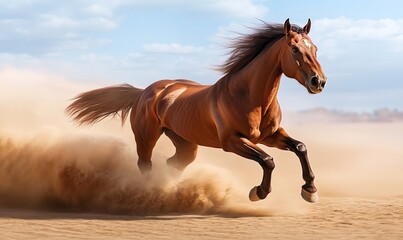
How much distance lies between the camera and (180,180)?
9867 millimetres

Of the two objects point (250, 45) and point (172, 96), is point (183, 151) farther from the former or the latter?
point (250, 45)

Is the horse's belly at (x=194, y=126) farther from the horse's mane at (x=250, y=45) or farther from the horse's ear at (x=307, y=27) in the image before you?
the horse's ear at (x=307, y=27)

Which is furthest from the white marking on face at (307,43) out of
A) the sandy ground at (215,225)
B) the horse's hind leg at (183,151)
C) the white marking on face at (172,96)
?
the horse's hind leg at (183,151)

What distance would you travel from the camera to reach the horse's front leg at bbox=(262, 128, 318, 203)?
8.35 metres

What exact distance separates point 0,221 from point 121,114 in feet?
10.1

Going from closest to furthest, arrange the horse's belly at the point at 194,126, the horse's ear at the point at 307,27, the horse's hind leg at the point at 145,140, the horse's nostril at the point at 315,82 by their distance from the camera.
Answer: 1. the horse's nostril at the point at 315,82
2. the horse's ear at the point at 307,27
3. the horse's belly at the point at 194,126
4. the horse's hind leg at the point at 145,140

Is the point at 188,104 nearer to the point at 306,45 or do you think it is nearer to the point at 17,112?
the point at 306,45

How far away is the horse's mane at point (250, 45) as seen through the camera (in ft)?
28.6

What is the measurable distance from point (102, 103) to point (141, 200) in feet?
7.01

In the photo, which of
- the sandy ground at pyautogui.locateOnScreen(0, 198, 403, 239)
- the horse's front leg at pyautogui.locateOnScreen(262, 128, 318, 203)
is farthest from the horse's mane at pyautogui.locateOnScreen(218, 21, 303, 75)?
the sandy ground at pyautogui.locateOnScreen(0, 198, 403, 239)

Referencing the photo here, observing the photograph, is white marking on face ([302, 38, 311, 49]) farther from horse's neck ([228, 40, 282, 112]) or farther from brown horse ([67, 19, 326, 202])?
horse's neck ([228, 40, 282, 112])

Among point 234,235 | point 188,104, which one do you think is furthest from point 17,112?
point 234,235

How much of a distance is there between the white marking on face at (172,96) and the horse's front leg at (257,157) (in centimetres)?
156

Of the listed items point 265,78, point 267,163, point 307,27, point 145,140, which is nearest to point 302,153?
point 267,163
